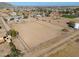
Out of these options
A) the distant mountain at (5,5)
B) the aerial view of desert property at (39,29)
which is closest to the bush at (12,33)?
the aerial view of desert property at (39,29)

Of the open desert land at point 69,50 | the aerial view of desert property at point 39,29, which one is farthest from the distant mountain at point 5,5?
the open desert land at point 69,50

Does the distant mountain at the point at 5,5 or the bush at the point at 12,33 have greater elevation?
the distant mountain at the point at 5,5

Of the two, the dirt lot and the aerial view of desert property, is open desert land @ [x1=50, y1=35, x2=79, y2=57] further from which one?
the dirt lot

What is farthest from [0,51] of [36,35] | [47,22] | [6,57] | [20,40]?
[47,22]

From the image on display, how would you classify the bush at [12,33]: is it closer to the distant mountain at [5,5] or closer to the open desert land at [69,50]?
the distant mountain at [5,5]

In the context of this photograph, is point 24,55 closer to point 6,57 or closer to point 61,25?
point 6,57

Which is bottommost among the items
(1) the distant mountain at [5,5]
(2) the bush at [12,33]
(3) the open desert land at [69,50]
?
(3) the open desert land at [69,50]

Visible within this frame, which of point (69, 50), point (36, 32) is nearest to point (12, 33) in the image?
point (36, 32)

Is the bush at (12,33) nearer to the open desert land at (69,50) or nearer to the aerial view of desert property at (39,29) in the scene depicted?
the aerial view of desert property at (39,29)
